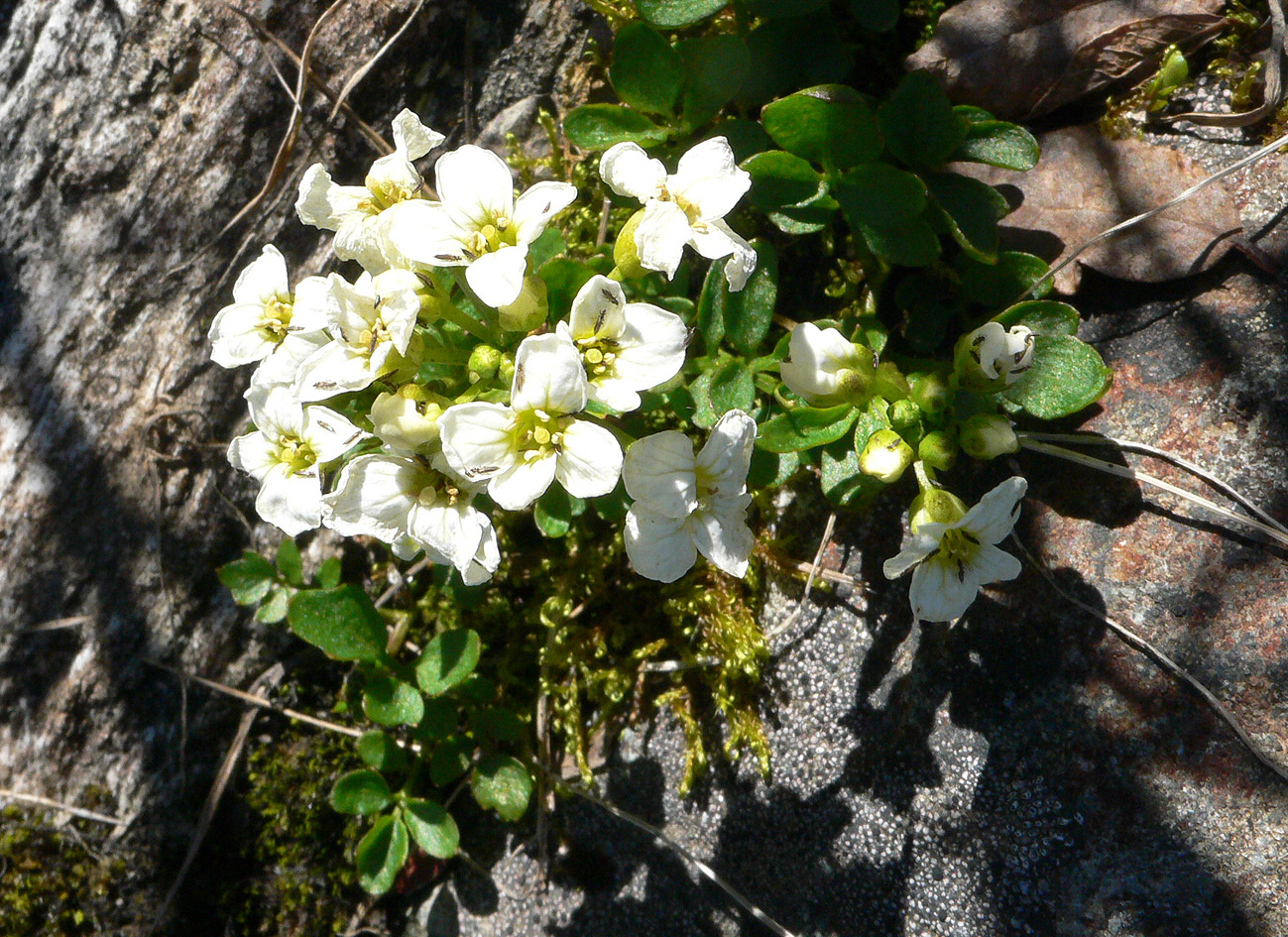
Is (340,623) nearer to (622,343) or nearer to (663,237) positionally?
(622,343)

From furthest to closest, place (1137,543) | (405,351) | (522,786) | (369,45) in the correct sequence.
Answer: (369,45)
(522,786)
(1137,543)
(405,351)

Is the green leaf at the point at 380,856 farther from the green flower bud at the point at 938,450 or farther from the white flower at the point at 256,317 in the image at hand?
the green flower bud at the point at 938,450

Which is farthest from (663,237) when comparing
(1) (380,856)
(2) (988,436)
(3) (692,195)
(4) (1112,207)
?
(1) (380,856)

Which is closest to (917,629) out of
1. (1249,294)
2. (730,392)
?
(730,392)

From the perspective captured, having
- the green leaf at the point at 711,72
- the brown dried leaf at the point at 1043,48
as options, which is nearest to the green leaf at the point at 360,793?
the green leaf at the point at 711,72

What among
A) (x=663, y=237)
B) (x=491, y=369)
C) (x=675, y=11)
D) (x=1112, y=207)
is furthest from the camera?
(x=1112, y=207)

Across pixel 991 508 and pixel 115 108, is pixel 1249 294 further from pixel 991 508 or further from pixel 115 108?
pixel 115 108
